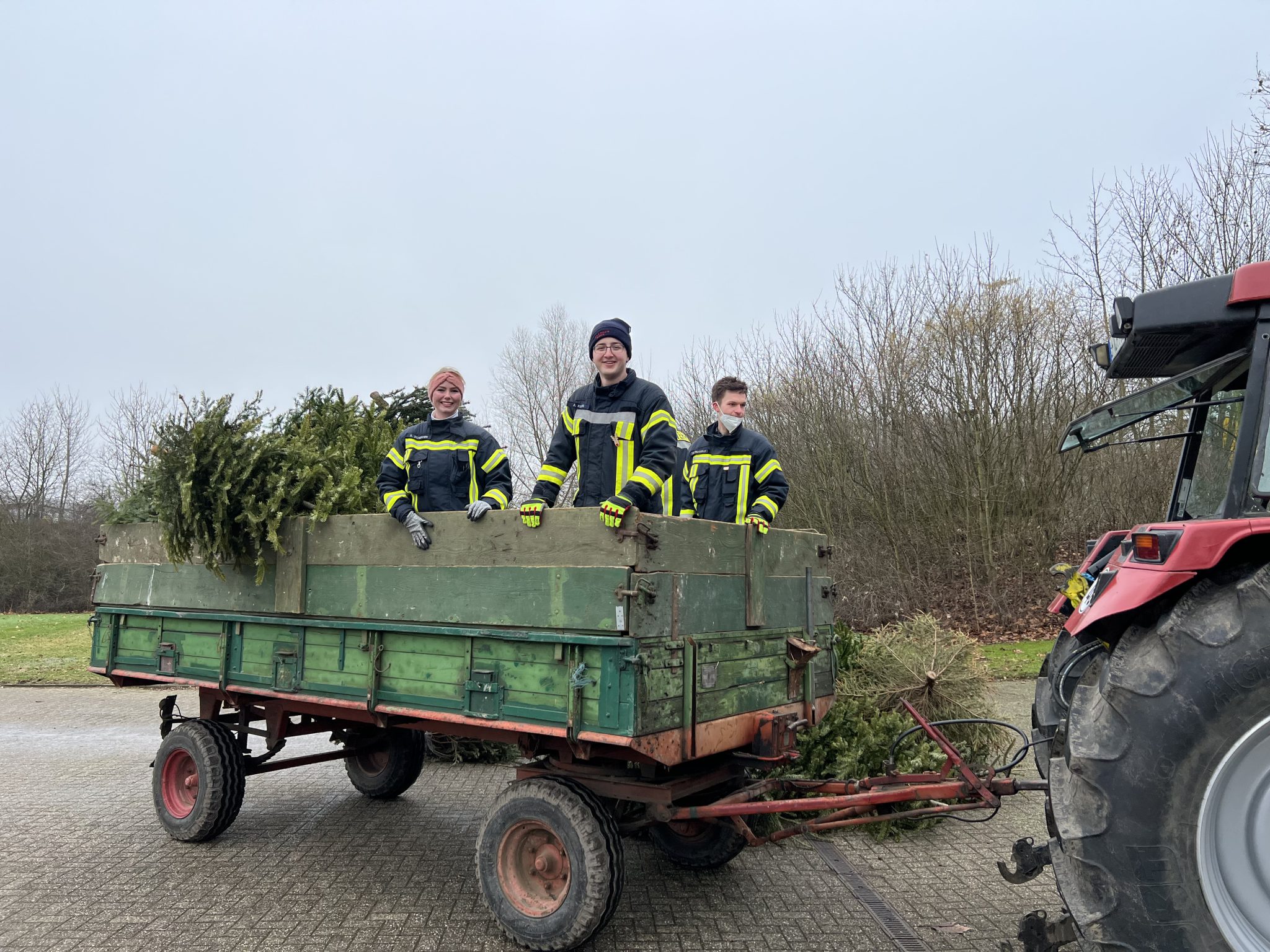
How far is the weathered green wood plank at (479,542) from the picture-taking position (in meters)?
3.50

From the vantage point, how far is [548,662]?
3.53 m

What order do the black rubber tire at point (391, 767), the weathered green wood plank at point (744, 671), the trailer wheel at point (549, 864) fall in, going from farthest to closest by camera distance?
the black rubber tire at point (391, 767) < the weathered green wood plank at point (744, 671) < the trailer wheel at point (549, 864)

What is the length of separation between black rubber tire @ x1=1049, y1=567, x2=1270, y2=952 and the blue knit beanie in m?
2.69

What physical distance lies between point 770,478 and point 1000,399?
9798 mm

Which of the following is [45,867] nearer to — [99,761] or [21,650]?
[99,761]

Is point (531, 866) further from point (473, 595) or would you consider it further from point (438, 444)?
point (438, 444)

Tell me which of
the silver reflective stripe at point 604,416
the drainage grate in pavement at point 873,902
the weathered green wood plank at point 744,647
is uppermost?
Result: the silver reflective stripe at point 604,416

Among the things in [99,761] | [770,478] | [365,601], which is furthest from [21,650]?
[770,478]

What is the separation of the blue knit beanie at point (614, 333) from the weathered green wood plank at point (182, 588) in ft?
7.30

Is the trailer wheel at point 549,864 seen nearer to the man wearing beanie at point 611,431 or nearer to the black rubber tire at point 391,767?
the man wearing beanie at point 611,431

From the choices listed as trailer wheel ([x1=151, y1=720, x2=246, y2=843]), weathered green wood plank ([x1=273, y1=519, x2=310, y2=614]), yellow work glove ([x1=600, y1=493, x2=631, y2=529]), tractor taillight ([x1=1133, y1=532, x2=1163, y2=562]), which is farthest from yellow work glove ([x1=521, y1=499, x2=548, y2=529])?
trailer wheel ([x1=151, y1=720, x2=246, y2=843])

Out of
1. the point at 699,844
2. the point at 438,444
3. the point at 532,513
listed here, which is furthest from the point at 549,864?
the point at 438,444

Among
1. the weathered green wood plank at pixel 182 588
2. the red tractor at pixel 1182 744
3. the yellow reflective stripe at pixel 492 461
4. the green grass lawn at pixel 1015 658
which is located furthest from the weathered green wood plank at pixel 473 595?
the green grass lawn at pixel 1015 658

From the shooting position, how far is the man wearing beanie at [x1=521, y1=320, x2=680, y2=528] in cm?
421
